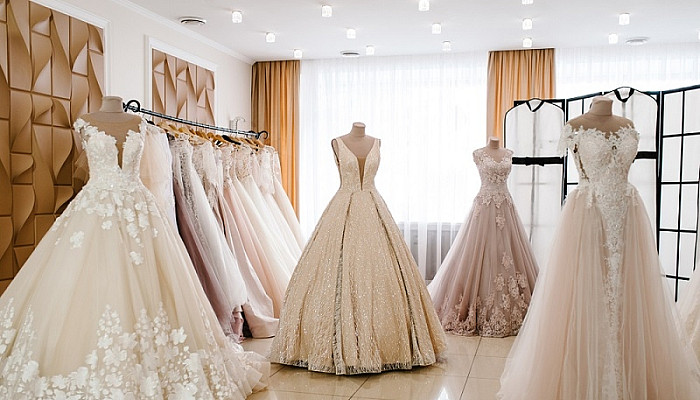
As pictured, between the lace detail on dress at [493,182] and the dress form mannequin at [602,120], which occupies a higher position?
the dress form mannequin at [602,120]

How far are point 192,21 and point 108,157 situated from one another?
273 centimetres

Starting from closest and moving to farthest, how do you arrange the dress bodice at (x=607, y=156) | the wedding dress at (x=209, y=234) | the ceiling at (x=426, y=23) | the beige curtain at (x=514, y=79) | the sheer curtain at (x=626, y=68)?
1. the dress bodice at (x=607, y=156)
2. the wedding dress at (x=209, y=234)
3. the ceiling at (x=426, y=23)
4. the sheer curtain at (x=626, y=68)
5. the beige curtain at (x=514, y=79)

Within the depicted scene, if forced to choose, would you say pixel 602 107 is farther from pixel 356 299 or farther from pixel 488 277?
pixel 488 277

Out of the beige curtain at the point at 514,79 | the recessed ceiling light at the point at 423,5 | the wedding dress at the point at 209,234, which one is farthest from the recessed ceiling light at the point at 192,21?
the beige curtain at the point at 514,79

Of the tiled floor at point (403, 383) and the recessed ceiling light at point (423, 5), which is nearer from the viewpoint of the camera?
the tiled floor at point (403, 383)

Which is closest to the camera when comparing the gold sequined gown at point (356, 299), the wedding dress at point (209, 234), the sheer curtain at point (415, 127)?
the gold sequined gown at point (356, 299)

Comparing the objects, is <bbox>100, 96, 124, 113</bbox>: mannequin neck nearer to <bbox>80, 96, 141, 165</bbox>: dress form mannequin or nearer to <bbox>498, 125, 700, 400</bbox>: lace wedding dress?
<bbox>80, 96, 141, 165</bbox>: dress form mannequin

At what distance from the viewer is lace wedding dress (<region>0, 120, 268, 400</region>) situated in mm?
2992

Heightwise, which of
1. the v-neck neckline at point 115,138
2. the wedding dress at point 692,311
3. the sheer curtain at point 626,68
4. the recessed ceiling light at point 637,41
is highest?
the recessed ceiling light at point 637,41

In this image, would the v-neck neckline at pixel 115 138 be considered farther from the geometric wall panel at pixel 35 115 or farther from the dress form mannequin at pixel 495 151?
the dress form mannequin at pixel 495 151

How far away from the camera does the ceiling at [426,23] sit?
5.39 meters

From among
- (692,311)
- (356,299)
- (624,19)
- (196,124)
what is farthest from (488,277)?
(196,124)

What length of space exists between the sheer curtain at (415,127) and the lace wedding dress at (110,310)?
4.29m

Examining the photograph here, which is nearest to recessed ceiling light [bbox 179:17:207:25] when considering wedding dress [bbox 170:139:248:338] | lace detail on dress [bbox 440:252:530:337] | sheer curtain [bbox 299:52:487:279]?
wedding dress [bbox 170:139:248:338]
